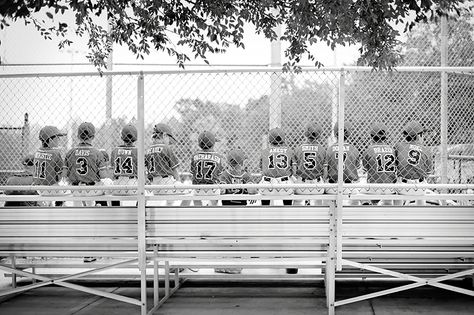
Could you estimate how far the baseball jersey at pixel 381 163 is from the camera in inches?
302

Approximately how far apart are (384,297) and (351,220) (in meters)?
1.63

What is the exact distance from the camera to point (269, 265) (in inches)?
235

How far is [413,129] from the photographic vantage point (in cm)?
768

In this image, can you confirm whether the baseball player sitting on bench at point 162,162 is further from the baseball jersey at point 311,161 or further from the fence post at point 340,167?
the fence post at point 340,167

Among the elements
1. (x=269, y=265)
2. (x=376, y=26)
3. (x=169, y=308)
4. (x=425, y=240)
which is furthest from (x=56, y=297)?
(x=376, y=26)

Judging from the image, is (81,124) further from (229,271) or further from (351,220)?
(351,220)

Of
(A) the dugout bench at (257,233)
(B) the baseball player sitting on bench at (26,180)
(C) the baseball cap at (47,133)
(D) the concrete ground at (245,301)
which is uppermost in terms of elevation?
(C) the baseball cap at (47,133)

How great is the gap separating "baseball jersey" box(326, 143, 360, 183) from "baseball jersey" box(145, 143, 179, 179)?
2.26 metres

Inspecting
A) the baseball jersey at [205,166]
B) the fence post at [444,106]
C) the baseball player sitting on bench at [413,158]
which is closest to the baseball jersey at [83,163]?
the baseball jersey at [205,166]

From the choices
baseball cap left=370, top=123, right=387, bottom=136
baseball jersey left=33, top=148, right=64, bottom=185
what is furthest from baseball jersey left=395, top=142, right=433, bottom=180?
baseball jersey left=33, top=148, right=64, bottom=185

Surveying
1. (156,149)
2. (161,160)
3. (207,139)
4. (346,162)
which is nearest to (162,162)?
(161,160)

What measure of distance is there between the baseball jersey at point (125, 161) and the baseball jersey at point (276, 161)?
6.26 feet

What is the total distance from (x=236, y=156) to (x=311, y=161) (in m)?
1.09

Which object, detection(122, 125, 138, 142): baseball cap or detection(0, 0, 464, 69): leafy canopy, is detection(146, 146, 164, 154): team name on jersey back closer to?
detection(122, 125, 138, 142): baseball cap
